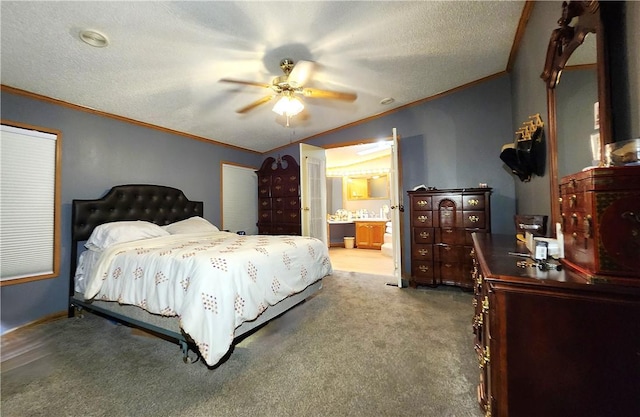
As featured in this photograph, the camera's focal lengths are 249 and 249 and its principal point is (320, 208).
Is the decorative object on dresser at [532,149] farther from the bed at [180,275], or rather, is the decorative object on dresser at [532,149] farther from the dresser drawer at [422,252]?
the bed at [180,275]

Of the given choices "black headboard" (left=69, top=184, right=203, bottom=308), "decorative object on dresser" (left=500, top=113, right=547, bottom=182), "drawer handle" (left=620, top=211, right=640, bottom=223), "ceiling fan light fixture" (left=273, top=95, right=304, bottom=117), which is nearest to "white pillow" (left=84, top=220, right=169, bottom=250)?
"black headboard" (left=69, top=184, right=203, bottom=308)

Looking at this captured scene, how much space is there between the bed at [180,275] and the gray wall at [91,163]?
137 millimetres

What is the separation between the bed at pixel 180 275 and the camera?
1.66m

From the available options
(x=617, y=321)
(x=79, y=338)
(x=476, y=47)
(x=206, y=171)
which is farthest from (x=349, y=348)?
(x=206, y=171)

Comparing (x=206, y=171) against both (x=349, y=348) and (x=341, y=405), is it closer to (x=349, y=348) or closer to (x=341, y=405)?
(x=349, y=348)

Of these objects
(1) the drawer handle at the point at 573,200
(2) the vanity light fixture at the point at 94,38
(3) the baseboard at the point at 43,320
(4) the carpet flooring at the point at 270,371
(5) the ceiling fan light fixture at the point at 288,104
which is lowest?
(4) the carpet flooring at the point at 270,371

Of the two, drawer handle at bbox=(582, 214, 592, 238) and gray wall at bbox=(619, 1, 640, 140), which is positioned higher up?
gray wall at bbox=(619, 1, 640, 140)

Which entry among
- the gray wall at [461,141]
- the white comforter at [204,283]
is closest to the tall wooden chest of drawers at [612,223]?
the white comforter at [204,283]

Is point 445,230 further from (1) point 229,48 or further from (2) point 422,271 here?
(1) point 229,48

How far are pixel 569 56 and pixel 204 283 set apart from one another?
253 cm

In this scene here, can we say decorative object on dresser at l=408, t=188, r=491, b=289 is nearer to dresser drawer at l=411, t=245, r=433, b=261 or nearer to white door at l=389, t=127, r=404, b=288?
dresser drawer at l=411, t=245, r=433, b=261

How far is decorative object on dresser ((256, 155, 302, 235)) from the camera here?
4508 mm

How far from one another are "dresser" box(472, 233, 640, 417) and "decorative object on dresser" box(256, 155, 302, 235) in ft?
11.9

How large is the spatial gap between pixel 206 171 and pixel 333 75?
273 centimetres
